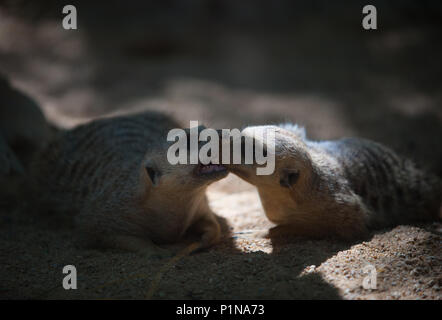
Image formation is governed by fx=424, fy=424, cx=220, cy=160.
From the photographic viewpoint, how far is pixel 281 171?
3.03 metres

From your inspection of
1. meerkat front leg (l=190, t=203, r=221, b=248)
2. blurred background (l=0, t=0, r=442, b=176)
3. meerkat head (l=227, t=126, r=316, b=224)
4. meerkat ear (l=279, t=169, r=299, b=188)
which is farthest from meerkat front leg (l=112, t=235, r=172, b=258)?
blurred background (l=0, t=0, r=442, b=176)

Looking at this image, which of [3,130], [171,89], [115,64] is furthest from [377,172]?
[115,64]

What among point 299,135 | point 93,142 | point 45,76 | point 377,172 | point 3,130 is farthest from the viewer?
point 45,76

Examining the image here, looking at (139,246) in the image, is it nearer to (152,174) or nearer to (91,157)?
(152,174)

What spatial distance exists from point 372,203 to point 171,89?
534 cm

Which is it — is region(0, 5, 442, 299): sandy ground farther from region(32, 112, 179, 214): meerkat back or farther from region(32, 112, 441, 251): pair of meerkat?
region(32, 112, 179, 214): meerkat back

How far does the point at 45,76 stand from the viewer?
358 inches

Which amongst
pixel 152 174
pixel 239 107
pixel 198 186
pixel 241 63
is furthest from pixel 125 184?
pixel 241 63

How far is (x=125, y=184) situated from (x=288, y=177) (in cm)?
143

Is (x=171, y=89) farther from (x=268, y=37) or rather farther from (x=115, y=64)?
(x=268, y=37)

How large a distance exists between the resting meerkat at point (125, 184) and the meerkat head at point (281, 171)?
252 millimetres

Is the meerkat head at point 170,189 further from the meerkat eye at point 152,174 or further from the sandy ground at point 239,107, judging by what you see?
the sandy ground at point 239,107

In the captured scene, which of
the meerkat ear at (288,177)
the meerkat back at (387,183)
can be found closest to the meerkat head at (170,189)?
the meerkat ear at (288,177)
